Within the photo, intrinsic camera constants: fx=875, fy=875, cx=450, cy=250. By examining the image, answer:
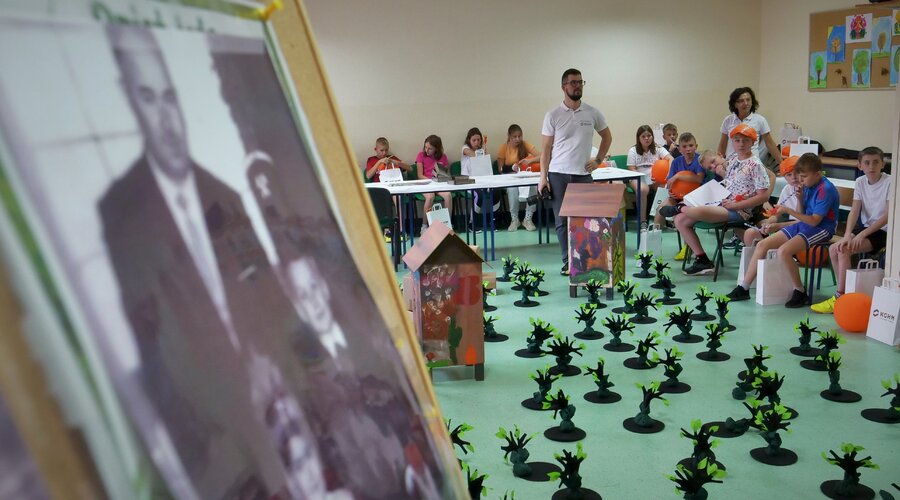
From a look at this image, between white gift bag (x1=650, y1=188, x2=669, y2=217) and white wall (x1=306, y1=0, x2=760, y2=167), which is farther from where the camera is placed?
white wall (x1=306, y1=0, x2=760, y2=167)

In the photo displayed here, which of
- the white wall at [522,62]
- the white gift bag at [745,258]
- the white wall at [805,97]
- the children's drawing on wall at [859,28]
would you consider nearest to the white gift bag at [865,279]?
the white gift bag at [745,258]

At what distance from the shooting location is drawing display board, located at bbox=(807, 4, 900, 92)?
9477 mm

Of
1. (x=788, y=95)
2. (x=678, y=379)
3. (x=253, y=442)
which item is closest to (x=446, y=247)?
(x=678, y=379)

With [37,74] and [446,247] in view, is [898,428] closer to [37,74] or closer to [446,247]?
[446,247]

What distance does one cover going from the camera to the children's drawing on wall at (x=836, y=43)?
10125mm

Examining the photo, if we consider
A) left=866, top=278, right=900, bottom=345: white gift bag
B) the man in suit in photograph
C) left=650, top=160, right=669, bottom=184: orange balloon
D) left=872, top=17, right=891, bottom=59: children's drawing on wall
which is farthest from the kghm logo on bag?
left=872, top=17, right=891, bottom=59: children's drawing on wall

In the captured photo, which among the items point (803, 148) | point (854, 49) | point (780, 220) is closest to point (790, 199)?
point (780, 220)

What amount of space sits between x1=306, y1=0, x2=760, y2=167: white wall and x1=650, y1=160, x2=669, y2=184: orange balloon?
1.78m

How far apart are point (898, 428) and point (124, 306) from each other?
3992mm

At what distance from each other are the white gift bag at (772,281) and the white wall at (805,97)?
13.4 ft

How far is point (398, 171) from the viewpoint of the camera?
361 inches

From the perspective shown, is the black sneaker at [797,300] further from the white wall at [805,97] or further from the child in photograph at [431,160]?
the child in photograph at [431,160]

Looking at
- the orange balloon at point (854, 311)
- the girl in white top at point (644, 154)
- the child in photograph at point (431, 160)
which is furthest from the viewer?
the child in photograph at point (431, 160)

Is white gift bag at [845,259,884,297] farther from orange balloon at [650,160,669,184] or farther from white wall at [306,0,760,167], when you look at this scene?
white wall at [306,0,760,167]
